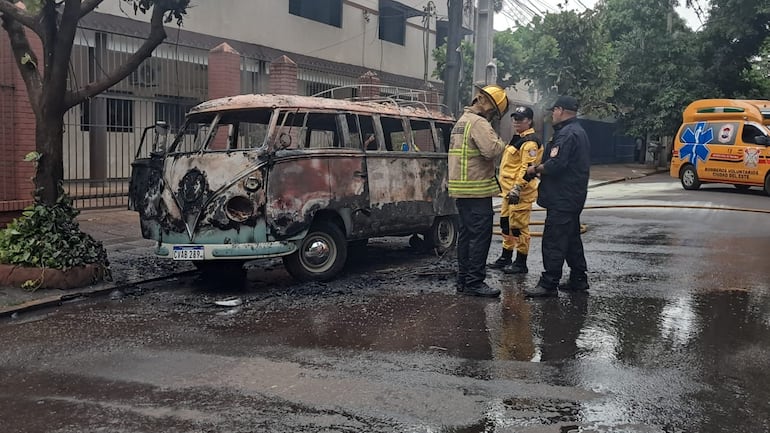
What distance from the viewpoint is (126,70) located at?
719cm

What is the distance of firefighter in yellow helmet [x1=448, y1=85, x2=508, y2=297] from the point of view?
6336mm

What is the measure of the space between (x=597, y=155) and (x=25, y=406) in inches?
1333

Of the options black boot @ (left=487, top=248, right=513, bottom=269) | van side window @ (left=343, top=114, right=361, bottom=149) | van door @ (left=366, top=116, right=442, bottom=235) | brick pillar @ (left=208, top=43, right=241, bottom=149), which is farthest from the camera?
brick pillar @ (left=208, top=43, right=241, bottom=149)

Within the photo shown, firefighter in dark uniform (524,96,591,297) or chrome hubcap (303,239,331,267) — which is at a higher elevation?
firefighter in dark uniform (524,96,591,297)

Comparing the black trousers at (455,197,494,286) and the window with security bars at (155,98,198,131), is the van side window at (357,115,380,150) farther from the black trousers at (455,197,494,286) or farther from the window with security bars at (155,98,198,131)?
the window with security bars at (155,98,198,131)

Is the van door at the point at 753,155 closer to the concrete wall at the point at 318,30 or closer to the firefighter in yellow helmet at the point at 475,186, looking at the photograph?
the concrete wall at the point at 318,30

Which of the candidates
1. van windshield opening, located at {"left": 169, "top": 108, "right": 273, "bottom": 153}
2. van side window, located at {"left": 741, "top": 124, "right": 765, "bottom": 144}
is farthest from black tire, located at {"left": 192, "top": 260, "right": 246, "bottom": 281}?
van side window, located at {"left": 741, "top": 124, "right": 765, "bottom": 144}

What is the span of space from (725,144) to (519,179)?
1345cm

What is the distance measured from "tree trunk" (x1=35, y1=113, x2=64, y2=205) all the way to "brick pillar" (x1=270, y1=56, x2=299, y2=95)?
7633mm

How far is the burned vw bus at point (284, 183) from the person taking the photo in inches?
257

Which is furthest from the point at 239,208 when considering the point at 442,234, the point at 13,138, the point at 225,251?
the point at 13,138

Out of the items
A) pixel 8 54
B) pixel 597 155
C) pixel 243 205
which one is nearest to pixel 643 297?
pixel 243 205

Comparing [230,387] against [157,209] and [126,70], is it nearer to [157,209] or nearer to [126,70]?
[157,209]

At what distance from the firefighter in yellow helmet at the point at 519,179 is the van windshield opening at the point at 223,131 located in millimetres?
2703
